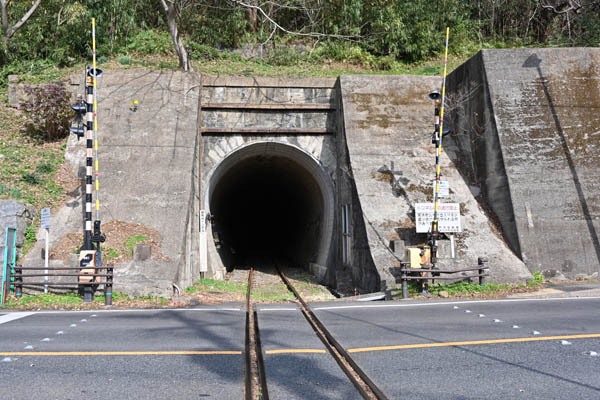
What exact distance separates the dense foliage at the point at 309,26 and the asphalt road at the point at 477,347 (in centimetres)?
1635

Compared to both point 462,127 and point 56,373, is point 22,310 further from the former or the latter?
point 462,127

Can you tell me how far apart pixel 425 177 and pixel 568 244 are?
4.21m

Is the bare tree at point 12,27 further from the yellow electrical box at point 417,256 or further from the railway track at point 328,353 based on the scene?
the railway track at point 328,353

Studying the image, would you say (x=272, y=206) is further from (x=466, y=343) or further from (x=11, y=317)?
(x=466, y=343)

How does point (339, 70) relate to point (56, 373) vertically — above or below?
above

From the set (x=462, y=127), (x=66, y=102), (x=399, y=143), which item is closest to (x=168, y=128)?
(x=66, y=102)

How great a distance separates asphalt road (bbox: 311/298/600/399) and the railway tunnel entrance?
345 inches

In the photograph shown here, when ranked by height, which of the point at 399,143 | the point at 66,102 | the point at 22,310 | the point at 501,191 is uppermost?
the point at 66,102

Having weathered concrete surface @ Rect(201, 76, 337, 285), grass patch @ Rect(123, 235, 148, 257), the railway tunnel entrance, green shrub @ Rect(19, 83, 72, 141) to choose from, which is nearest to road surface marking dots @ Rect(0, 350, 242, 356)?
grass patch @ Rect(123, 235, 148, 257)

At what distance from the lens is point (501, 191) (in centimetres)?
1419

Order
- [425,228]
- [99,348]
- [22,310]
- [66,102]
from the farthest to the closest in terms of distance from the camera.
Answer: [66,102]
[425,228]
[22,310]
[99,348]

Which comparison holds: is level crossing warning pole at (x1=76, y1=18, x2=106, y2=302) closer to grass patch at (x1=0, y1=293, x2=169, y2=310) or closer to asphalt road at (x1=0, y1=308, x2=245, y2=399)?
grass patch at (x1=0, y1=293, x2=169, y2=310)

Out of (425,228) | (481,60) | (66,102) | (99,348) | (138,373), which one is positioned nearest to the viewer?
(138,373)

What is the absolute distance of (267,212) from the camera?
3622 centimetres
